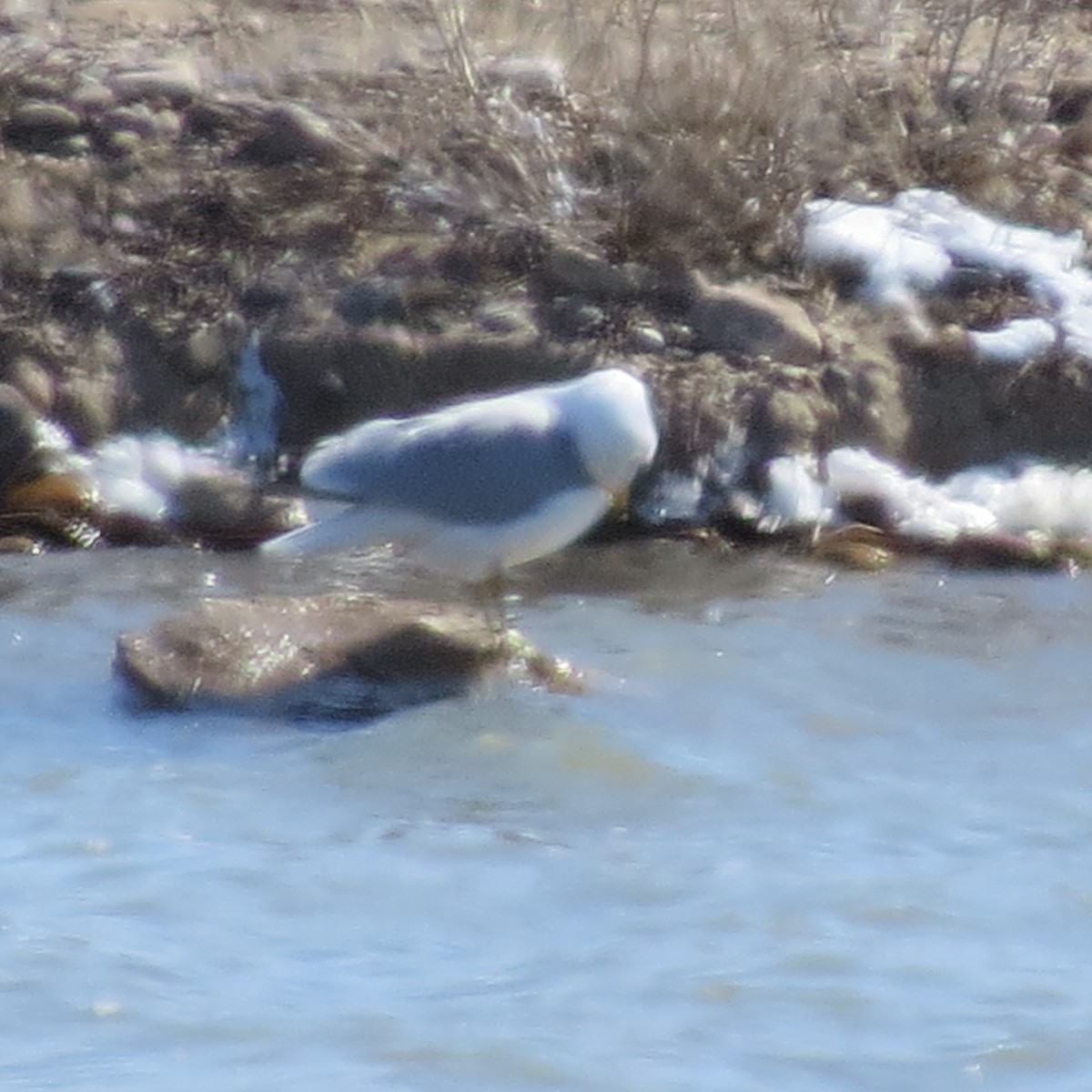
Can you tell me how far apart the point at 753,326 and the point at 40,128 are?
2.93 metres

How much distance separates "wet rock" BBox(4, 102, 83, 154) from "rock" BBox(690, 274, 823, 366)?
257 centimetres

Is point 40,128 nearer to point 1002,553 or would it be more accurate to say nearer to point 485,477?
point 485,477

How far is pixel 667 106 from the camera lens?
31.7ft

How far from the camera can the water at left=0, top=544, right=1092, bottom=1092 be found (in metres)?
4.66

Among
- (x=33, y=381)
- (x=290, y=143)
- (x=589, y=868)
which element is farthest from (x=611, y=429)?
(x=290, y=143)

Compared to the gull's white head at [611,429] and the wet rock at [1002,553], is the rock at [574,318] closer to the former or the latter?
the wet rock at [1002,553]

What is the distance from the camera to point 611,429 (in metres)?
7.00

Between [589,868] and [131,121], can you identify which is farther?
[131,121]

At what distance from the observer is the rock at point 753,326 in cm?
941

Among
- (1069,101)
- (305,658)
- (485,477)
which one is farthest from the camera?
(1069,101)

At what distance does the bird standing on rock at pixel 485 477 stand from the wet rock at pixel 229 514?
5.65 ft

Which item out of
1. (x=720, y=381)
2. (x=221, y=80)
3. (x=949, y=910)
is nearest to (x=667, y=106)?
(x=720, y=381)

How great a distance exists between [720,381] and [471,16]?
209cm

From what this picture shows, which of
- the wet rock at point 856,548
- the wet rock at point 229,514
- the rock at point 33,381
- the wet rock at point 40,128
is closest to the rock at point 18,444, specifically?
the rock at point 33,381
